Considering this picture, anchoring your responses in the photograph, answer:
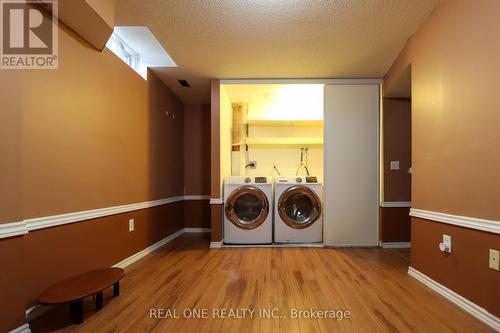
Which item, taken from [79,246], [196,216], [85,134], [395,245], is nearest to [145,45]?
[85,134]

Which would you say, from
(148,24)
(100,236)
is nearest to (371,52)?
(148,24)

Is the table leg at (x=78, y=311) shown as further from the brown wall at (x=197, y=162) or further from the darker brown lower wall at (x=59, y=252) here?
the brown wall at (x=197, y=162)

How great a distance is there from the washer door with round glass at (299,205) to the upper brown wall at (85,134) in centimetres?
167

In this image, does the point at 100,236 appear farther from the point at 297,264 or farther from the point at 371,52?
the point at 371,52

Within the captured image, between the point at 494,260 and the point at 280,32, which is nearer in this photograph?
the point at 494,260

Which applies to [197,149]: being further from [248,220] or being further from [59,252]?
[59,252]

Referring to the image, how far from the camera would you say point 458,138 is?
1730 mm

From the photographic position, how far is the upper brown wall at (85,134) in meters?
1.56

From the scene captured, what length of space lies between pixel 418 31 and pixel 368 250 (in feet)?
7.83

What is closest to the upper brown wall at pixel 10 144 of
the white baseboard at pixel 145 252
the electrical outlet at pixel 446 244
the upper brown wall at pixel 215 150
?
the white baseboard at pixel 145 252

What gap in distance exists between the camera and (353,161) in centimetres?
329

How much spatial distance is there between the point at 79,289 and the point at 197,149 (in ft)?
9.88

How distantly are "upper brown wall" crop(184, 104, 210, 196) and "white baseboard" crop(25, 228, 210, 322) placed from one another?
0.65 meters

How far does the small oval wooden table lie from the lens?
4.82ft
